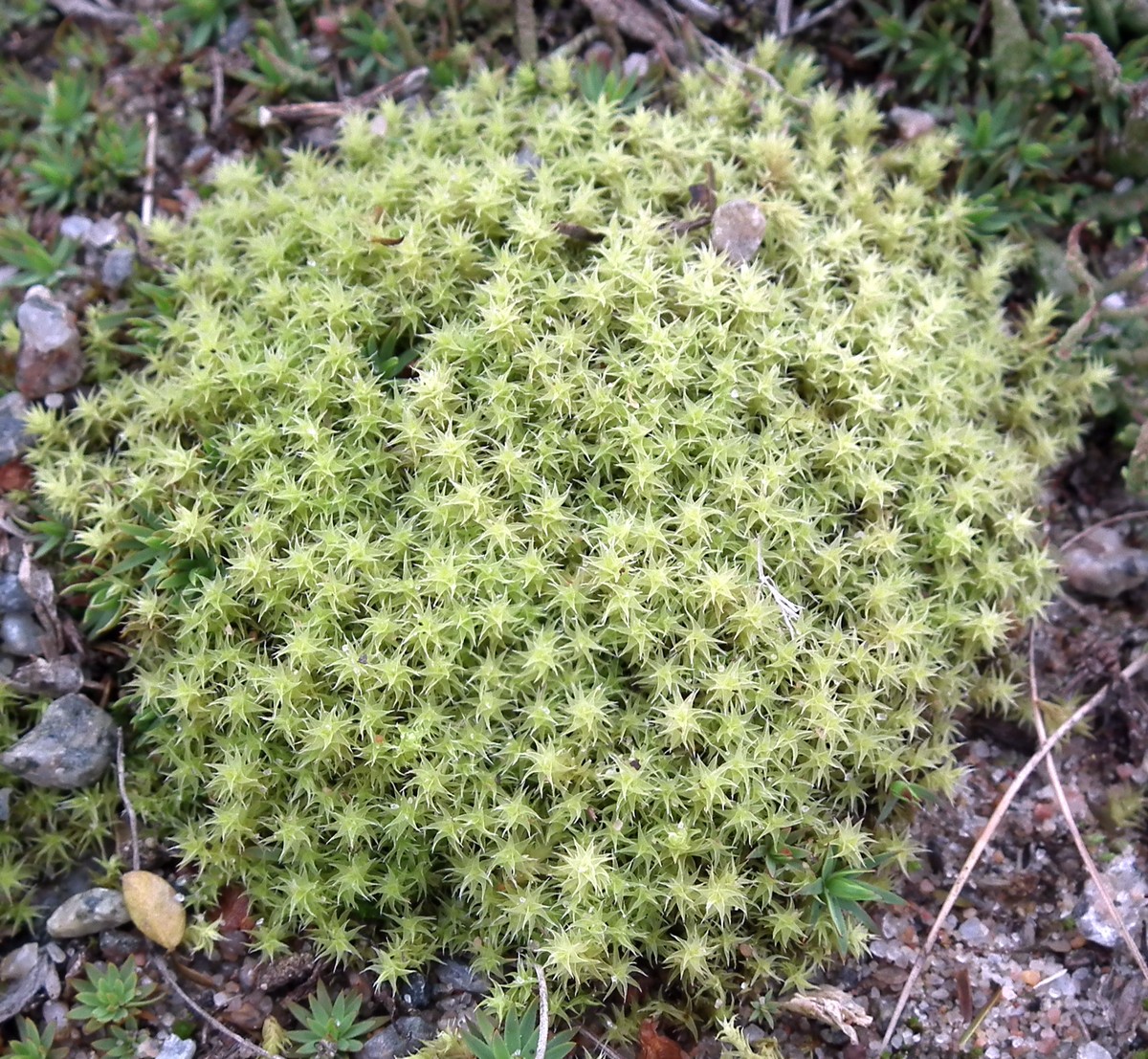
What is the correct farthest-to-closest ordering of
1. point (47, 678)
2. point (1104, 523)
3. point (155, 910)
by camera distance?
point (1104, 523) < point (47, 678) < point (155, 910)

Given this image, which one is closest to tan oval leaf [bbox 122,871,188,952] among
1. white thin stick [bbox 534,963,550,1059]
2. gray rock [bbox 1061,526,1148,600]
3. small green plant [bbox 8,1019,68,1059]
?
small green plant [bbox 8,1019,68,1059]

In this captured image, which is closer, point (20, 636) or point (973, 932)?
point (973, 932)

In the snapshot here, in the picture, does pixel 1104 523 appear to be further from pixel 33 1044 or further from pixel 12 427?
pixel 12 427

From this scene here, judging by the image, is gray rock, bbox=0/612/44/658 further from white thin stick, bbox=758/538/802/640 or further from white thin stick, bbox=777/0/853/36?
white thin stick, bbox=777/0/853/36

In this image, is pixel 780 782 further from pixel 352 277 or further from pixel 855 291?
pixel 352 277

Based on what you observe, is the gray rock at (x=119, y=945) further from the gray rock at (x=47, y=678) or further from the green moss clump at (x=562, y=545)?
the gray rock at (x=47, y=678)

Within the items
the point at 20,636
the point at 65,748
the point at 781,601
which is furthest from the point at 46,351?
the point at 781,601
